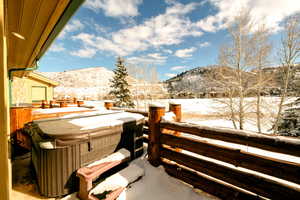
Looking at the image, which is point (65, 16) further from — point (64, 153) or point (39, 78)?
point (39, 78)

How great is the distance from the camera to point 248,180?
1817 millimetres

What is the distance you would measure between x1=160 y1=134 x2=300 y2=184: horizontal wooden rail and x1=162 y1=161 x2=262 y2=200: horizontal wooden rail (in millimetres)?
426

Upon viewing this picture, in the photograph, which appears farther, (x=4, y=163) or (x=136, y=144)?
(x=136, y=144)

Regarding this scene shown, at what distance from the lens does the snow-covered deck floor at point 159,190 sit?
2.15 m

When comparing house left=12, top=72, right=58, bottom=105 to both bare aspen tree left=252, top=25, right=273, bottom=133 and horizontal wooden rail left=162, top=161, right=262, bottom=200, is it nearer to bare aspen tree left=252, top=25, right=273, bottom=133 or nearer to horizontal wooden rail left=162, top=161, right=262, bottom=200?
horizontal wooden rail left=162, top=161, right=262, bottom=200

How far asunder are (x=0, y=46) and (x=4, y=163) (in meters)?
0.78

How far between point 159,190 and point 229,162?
1.26 meters

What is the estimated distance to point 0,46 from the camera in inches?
34.5

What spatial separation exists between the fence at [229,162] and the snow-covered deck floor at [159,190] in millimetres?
128

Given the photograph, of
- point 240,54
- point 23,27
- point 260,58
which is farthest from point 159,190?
point 260,58

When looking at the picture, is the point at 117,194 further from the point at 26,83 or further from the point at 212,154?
the point at 26,83

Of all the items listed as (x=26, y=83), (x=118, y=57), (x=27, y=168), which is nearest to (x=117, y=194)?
(x=27, y=168)

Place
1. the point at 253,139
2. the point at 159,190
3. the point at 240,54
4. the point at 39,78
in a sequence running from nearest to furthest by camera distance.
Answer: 1. the point at 253,139
2. the point at 159,190
3. the point at 240,54
4. the point at 39,78

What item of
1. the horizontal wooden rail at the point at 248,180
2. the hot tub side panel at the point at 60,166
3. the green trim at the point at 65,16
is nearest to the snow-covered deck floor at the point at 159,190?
the hot tub side panel at the point at 60,166
